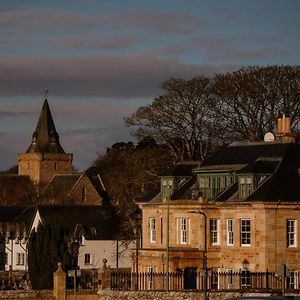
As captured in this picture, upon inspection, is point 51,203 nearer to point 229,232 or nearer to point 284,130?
point 284,130

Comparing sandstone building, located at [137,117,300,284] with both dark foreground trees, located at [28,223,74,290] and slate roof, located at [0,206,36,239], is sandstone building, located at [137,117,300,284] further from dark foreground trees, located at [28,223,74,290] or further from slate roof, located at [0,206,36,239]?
slate roof, located at [0,206,36,239]

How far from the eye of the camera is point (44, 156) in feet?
554

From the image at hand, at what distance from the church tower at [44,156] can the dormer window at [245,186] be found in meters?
99.0

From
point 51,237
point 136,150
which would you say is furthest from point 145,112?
point 51,237

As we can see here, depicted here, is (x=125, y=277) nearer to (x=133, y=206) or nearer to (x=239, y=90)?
(x=133, y=206)

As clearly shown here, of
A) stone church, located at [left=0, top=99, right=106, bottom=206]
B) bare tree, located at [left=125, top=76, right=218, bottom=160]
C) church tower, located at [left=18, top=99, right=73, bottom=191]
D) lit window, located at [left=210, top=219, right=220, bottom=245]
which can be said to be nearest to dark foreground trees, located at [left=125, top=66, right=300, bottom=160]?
bare tree, located at [left=125, top=76, right=218, bottom=160]

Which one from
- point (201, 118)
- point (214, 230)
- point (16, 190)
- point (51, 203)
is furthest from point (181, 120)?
point (16, 190)

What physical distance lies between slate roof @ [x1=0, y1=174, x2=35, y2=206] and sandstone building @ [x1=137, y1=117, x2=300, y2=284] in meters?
70.7

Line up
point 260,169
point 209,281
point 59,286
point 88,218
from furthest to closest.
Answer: point 88,218 → point 59,286 → point 260,169 → point 209,281

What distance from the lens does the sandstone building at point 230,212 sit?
63.5m

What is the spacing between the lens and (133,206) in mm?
84125

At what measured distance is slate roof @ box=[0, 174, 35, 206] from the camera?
484 feet

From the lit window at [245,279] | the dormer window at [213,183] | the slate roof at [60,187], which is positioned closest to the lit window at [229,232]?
the lit window at [245,279]

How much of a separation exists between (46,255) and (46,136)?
9215 cm
